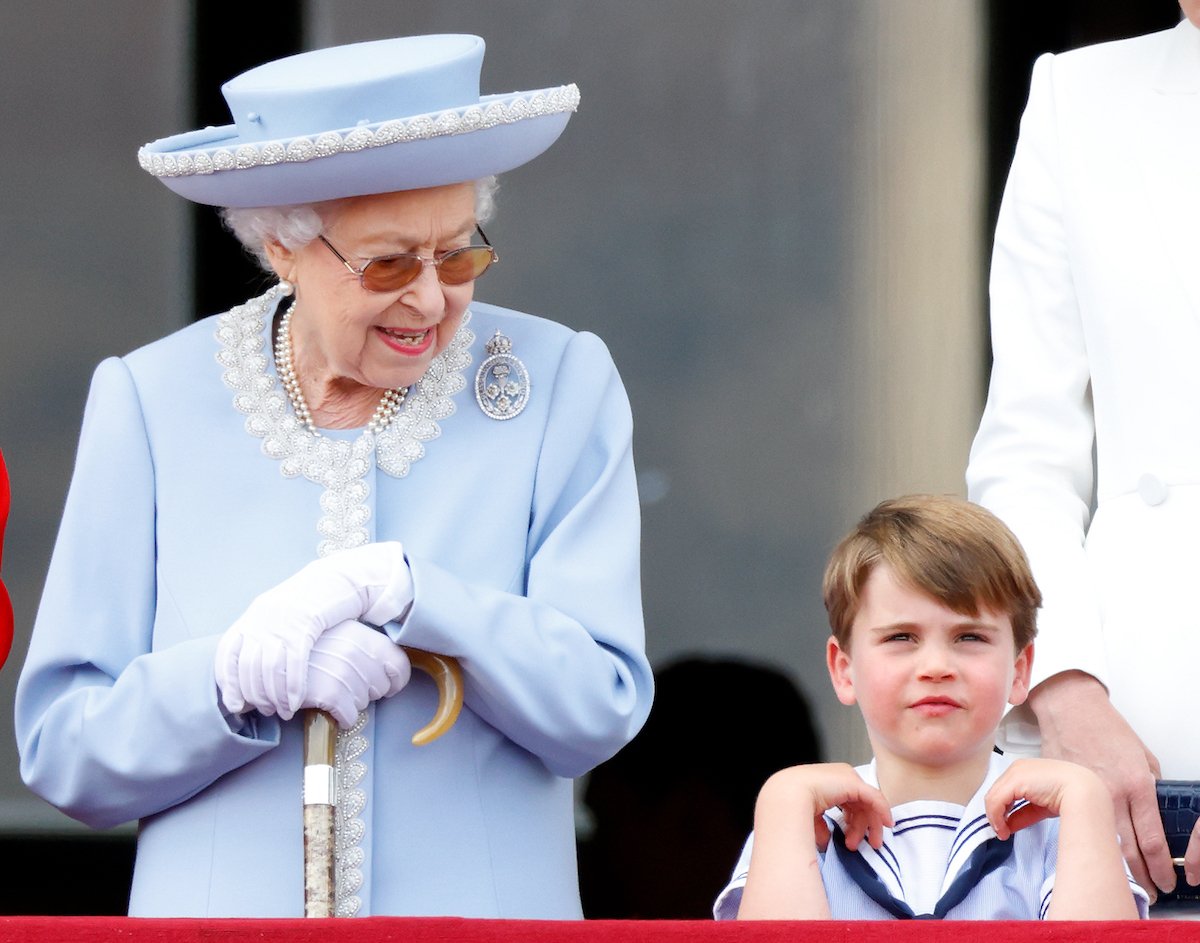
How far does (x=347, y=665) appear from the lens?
8.81 feet

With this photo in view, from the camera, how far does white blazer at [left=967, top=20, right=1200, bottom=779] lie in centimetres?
289

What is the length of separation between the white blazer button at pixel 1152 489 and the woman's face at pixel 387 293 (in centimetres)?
85

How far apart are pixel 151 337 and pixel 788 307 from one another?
1.16m

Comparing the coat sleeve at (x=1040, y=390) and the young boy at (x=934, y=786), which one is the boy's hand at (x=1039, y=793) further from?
the coat sleeve at (x=1040, y=390)

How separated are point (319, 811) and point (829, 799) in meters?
0.56

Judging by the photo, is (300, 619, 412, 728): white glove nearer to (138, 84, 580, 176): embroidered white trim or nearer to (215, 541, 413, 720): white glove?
(215, 541, 413, 720): white glove

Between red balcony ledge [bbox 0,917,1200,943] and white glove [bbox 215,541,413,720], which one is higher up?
white glove [bbox 215,541,413,720]

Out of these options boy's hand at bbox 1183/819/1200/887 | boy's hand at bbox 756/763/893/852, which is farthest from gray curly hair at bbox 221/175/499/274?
boy's hand at bbox 1183/819/1200/887

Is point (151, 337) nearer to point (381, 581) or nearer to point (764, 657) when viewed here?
point (764, 657)

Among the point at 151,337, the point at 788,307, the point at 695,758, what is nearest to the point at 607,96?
the point at 788,307

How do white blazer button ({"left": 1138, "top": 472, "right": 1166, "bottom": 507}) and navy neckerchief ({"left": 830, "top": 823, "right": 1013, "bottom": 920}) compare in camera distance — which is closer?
navy neckerchief ({"left": 830, "top": 823, "right": 1013, "bottom": 920})

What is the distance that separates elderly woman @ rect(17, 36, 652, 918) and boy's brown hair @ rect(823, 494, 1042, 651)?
0.92 feet

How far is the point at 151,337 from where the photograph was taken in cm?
441

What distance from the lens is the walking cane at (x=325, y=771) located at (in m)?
2.65
